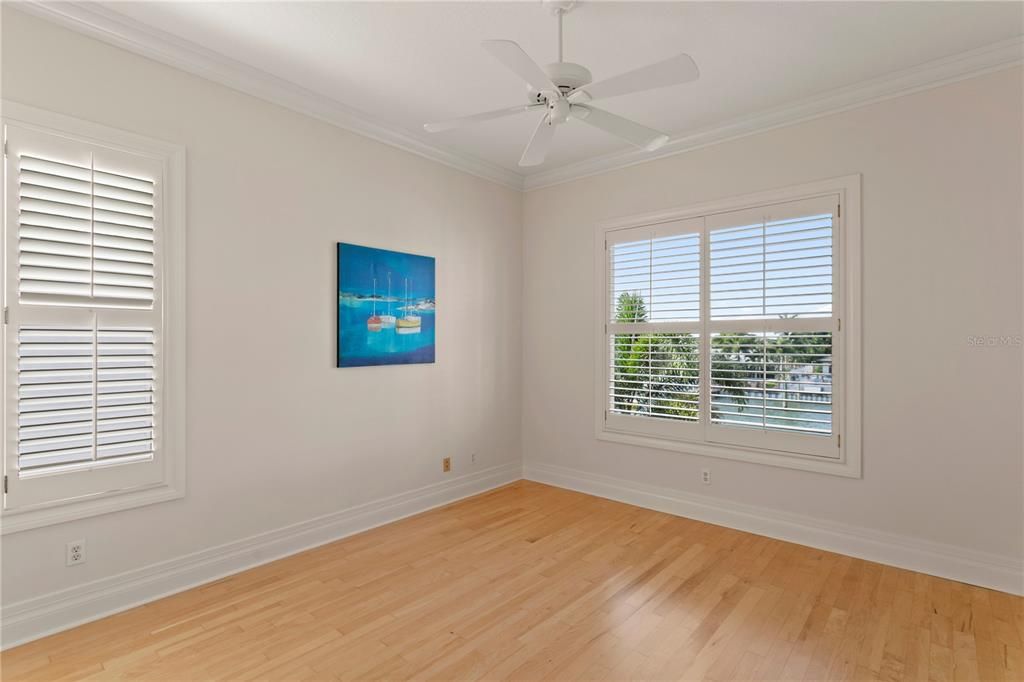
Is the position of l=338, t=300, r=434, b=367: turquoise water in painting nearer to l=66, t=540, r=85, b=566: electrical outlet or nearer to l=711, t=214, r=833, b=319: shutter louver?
l=66, t=540, r=85, b=566: electrical outlet

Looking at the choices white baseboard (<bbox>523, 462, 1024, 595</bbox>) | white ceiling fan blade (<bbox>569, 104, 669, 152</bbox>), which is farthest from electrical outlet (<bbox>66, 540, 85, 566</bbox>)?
white baseboard (<bbox>523, 462, 1024, 595</bbox>)

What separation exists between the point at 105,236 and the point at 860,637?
13.1ft

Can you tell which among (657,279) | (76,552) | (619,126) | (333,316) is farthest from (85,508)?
(657,279)

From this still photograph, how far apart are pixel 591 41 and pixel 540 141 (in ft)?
2.05

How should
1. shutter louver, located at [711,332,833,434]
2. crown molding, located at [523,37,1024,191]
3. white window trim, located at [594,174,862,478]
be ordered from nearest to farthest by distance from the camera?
crown molding, located at [523,37,1024,191] → white window trim, located at [594,174,862,478] → shutter louver, located at [711,332,833,434]

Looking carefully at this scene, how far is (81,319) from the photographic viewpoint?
2584 mm

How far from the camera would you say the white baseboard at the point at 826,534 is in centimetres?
297

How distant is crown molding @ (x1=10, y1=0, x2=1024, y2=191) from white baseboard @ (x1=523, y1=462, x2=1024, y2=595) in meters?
2.63

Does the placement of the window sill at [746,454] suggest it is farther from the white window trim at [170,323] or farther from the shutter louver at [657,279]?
the white window trim at [170,323]

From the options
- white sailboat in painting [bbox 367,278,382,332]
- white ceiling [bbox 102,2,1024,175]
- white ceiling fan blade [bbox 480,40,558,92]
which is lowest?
white sailboat in painting [bbox 367,278,382,332]

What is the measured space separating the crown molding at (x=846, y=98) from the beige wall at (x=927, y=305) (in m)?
0.06

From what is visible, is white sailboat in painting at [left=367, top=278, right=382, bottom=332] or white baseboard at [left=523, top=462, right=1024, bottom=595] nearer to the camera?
white baseboard at [left=523, top=462, right=1024, bottom=595]

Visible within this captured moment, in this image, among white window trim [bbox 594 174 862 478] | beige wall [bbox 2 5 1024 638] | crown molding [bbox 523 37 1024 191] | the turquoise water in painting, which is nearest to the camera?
beige wall [bbox 2 5 1024 638]

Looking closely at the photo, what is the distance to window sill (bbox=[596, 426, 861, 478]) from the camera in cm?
343
